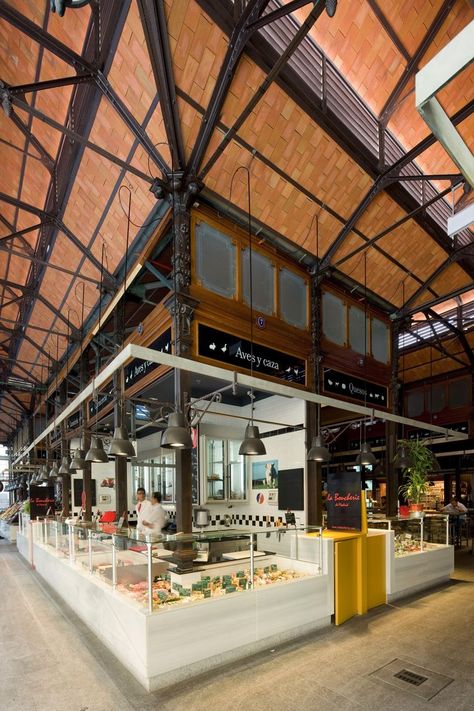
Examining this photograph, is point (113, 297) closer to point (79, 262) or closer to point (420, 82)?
point (79, 262)

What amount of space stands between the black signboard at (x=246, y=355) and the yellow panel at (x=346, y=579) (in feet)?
9.43

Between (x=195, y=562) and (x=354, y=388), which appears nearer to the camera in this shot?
(x=195, y=562)

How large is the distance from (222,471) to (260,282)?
4.38m

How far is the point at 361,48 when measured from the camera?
6.42 meters

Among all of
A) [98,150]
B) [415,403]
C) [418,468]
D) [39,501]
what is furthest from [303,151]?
[415,403]

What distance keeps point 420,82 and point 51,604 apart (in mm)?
7702

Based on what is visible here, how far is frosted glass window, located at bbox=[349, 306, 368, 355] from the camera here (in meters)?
10.1

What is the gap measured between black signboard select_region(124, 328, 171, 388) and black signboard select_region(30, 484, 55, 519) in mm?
4728

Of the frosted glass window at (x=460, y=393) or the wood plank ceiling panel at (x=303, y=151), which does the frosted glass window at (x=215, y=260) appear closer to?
the wood plank ceiling panel at (x=303, y=151)

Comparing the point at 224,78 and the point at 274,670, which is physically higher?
the point at 224,78

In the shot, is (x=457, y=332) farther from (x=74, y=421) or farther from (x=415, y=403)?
(x=74, y=421)

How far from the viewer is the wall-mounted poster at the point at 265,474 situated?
9.40 meters

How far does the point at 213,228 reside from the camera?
7262mm

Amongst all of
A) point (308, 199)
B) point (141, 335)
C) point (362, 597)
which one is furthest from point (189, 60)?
point (362, 597)
